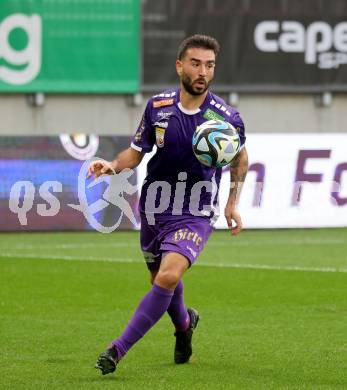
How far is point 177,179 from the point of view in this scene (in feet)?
27.7

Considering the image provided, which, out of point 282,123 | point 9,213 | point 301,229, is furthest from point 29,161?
point 282,123

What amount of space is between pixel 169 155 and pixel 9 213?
11.7 m

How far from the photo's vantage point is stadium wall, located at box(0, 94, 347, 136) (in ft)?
83.1

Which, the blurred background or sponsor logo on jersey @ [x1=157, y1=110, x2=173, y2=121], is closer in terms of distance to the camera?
sponsor logo on jersey @ [x1=157, y1=110, x2=173, y2=121]

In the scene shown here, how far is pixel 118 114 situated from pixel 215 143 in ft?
59.0

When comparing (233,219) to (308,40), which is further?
(308,40)

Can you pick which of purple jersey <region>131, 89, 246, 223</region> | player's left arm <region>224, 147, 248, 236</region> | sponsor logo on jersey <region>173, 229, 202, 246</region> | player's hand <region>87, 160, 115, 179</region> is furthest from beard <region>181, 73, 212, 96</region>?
sponsor logo on jersey <region>173, 229, 202, 246</region>

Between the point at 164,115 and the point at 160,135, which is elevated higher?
the point at 164,115

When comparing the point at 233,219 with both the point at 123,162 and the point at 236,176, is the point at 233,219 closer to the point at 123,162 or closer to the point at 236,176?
the point at 236,176

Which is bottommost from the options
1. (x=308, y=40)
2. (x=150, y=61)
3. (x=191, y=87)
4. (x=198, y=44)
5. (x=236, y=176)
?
(x=150, y=61)

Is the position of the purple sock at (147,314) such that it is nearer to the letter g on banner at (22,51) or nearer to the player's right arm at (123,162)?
the player's right arm at (123,162)

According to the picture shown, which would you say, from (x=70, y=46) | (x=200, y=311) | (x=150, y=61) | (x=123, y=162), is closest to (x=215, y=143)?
(x=123, y=162)

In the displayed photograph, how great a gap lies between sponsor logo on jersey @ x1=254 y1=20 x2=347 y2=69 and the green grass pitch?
7.98 meters

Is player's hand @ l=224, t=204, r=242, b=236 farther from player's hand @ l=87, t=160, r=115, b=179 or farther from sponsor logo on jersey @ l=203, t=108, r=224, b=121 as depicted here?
player's hand @ l=87, t=160, r=115, b=179
